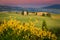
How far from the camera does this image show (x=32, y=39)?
84.4 inches

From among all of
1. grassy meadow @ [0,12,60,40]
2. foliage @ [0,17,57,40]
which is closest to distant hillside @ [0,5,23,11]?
grassy meadow @ [0,12,60,40]

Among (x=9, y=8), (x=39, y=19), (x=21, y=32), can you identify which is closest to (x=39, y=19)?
(x=39, y=19)

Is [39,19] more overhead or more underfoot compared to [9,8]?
more underfoot

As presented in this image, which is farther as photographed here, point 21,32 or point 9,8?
point 9,8

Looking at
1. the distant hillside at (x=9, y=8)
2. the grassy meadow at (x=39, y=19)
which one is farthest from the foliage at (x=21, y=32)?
the distant hillside at (x=9, y=8)

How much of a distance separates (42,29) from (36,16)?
224 millimetres

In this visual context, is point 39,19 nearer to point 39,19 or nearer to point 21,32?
point 39,19

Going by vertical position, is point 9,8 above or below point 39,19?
above

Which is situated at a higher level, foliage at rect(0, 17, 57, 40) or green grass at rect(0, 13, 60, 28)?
green grass at rect(0, 13, 60, 28)

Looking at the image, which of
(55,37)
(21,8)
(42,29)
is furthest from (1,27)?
(55,37)

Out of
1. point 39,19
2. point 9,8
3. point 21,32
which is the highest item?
point 9,8

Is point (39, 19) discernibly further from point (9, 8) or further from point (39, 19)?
point (9, 8)

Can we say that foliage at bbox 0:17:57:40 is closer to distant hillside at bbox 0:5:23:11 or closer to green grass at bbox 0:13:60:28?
green grass at bbox 0:13:60:28

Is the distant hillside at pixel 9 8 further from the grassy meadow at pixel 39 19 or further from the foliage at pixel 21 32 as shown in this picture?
the foliage at pixel 21 32
